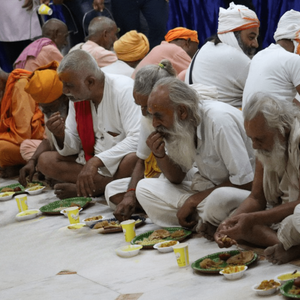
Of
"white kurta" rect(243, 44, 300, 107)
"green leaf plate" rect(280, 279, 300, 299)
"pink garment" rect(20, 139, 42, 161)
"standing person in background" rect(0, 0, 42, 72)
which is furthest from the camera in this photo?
"standing person in background" rect(0, 0, 42, 72)

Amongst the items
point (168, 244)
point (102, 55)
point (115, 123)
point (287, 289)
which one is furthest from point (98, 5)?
point (287, 289)

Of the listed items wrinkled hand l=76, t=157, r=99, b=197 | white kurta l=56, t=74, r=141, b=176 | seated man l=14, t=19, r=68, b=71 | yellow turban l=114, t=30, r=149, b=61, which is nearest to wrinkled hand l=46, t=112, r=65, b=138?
white kurta l=56, t=74, r=141, b=176

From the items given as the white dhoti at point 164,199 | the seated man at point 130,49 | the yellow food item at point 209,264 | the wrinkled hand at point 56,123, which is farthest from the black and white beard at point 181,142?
the seated man at point 130,49

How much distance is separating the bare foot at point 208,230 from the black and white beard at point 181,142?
0.40 m

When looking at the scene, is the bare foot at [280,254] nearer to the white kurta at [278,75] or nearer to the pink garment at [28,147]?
the white kurta at [278,75]

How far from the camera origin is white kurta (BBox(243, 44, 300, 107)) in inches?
175

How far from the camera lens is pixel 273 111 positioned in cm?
309

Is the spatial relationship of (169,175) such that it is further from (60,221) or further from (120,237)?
(60,221)

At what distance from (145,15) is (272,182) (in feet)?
16.0

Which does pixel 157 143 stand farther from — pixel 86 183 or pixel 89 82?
pixel 89 82

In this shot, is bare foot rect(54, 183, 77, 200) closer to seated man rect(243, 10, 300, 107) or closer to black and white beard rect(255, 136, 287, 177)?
seated man rect(243, 10, 300, 107)

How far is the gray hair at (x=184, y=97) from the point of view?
3.64m

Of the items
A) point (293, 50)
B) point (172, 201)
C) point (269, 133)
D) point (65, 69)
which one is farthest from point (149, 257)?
point (293, 50)

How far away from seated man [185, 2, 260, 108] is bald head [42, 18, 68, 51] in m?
3.45
